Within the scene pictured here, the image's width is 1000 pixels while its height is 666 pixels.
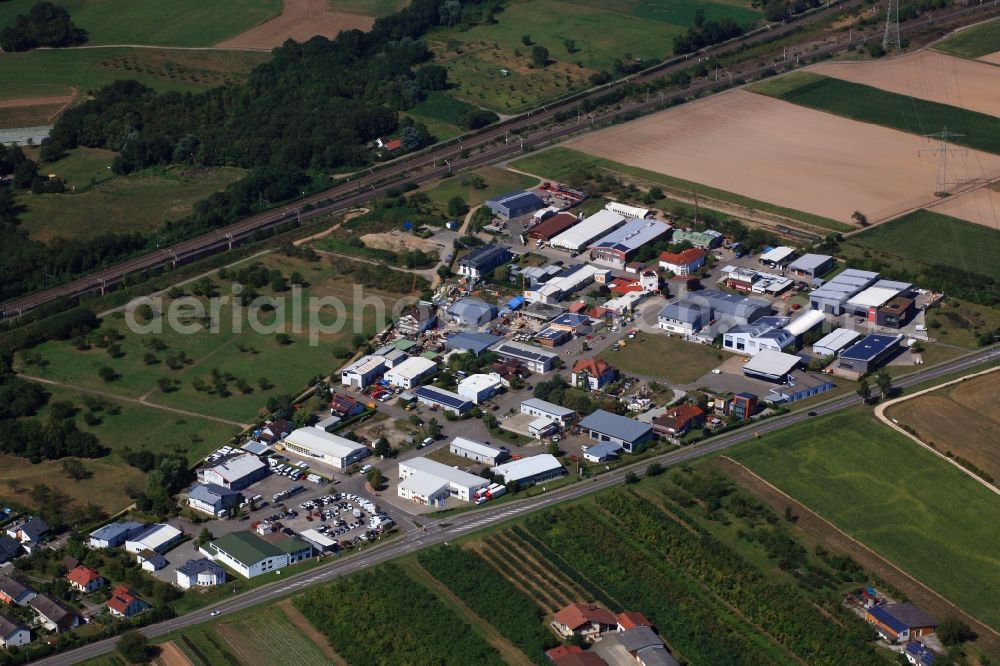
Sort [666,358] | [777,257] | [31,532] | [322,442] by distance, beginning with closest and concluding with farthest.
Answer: [31,532] < [322,442] < [666,358] < [777,257]

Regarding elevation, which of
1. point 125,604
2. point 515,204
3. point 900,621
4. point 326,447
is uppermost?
point 515,204

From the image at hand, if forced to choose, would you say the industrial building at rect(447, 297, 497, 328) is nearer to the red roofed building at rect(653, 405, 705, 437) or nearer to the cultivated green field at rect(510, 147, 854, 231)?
the red roofed building at rect(653, 405, 705, 437)

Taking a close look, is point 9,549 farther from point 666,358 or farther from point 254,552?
point 666,358

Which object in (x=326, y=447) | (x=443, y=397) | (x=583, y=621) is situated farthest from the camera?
(x=443, y=397)

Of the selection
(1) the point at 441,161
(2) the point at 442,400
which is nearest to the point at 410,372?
(2) the point at 442,400

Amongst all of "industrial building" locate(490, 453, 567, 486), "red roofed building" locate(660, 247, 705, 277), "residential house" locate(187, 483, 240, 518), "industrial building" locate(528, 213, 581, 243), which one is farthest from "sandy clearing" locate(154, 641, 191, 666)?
"industrial building" locate(528, 213, 581, 243)

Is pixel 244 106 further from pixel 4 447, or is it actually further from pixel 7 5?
pixel 4 447

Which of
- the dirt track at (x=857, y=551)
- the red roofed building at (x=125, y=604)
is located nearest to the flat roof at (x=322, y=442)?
the red roofed building at (x=125, y=604)
